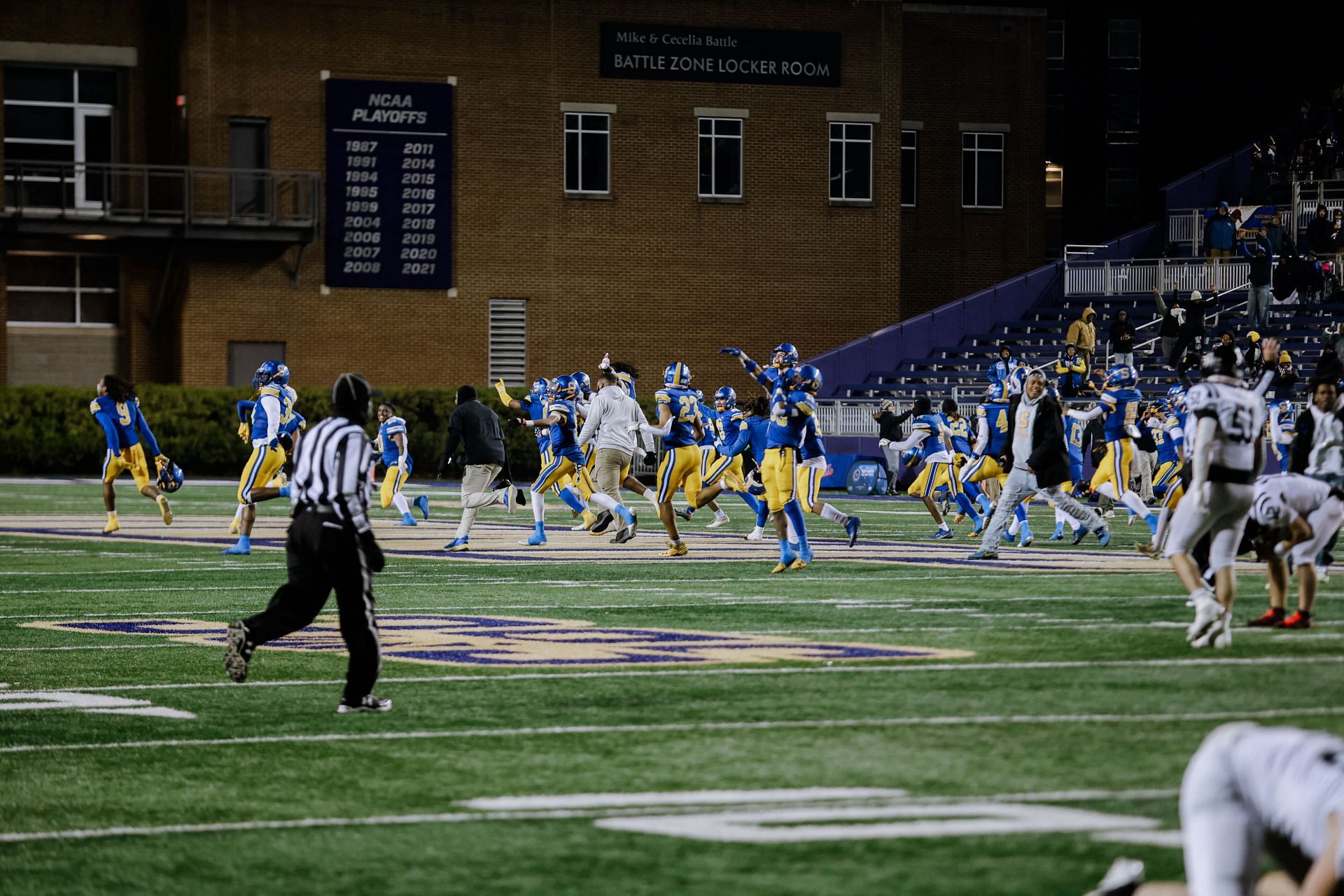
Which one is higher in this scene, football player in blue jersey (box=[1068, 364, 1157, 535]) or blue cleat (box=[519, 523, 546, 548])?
football player in blue jersey (box=[1068, 364, 1157, 535])

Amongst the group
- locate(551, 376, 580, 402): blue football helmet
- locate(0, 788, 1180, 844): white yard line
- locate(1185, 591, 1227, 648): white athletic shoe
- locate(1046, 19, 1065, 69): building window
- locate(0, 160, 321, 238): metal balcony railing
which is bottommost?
locate(0, 788, 1180, 844): white yard line

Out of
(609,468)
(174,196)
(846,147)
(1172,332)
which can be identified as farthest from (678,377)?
(846,147)

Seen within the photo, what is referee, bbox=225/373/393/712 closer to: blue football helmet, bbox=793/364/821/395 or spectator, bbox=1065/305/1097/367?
blue football helmet, bbox=793/364/821/395

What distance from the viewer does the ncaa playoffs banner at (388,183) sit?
42.7 meters

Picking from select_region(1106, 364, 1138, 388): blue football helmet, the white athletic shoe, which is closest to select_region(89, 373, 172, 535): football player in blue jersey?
select_region(1106, 364, 1138, 388): blue football helmet

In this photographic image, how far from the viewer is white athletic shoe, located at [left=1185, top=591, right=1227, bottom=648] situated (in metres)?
11.2

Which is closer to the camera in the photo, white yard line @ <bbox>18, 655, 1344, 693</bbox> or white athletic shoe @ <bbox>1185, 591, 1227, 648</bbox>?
white yard line @ <bbox>18, 655, 1344, 693</bbox>

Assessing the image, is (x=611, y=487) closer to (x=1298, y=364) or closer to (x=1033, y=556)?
(x=1033, y=556)

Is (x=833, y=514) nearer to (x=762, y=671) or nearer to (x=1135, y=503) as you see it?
(x=1135, y=503)

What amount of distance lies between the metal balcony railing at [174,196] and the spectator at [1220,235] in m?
18.1

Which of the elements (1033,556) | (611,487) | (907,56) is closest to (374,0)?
(907,56)

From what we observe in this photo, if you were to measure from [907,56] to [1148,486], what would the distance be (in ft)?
61.3

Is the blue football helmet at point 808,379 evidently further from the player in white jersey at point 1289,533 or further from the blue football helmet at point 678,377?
the player in white jersey at point 1289,533

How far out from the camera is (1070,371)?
3300 cm
